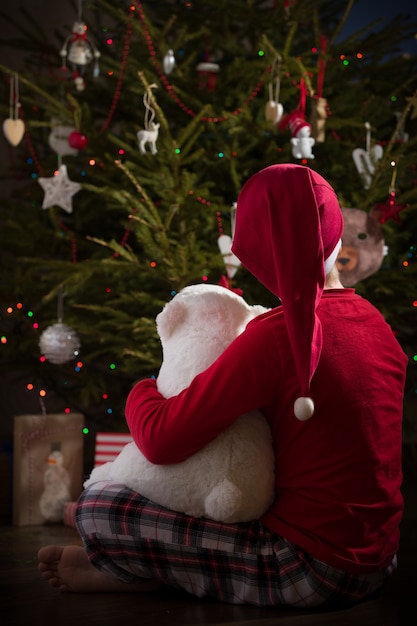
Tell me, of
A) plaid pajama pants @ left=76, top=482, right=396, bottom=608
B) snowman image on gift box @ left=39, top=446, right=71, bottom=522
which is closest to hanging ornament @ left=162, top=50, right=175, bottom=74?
snowman image on gift box @ left=39, top=446, right=71, bottom=522

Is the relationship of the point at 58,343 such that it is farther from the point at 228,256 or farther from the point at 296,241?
the point at 296,241

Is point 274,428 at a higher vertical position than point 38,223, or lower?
lower

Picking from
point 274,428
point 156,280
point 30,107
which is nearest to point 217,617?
point 274,428

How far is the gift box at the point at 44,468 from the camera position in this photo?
2545 mm

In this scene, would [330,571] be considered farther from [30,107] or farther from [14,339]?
[30,107]

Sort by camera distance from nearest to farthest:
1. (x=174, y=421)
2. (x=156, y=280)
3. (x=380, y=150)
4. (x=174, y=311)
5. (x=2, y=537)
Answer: (x=174, y=421) → (x=174, y=311) → (x=2, y=537) → (x=380, y=150) → (x=156, y=280)

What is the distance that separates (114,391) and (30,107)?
1.14 m

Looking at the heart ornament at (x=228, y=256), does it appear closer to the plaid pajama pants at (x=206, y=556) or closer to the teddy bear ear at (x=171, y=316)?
the teddy bear ear at (x=171, y=316)

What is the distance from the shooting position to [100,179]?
3.02 m

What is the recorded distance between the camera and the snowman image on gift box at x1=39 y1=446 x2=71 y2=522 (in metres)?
2.54

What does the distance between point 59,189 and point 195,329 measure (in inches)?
60.3

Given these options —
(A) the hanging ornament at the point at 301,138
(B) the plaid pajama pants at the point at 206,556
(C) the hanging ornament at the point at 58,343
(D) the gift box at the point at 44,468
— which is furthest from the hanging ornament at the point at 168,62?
(B) the plaid pajama pants at the point at 206,556

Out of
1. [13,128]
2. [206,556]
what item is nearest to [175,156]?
[13,128]

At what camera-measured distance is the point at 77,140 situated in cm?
293
